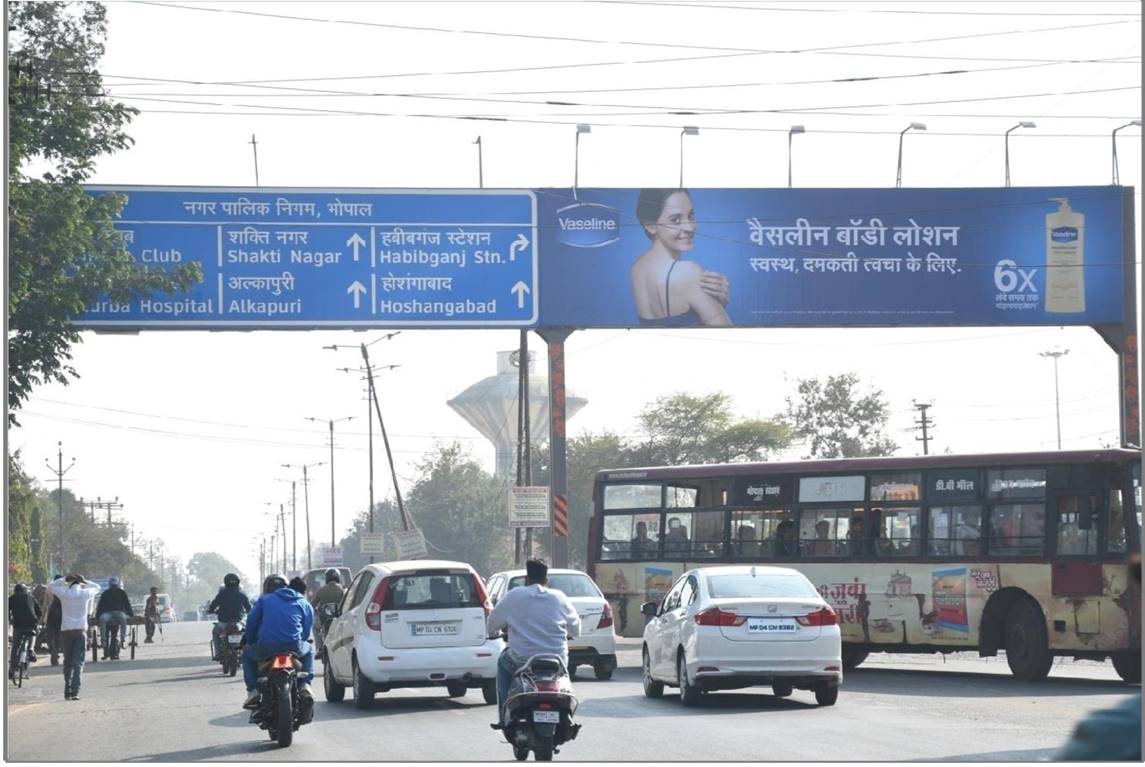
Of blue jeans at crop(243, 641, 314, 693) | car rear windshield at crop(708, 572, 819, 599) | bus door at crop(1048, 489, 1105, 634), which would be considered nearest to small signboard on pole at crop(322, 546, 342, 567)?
bus door at crop(1048, 489, 1105, 634)

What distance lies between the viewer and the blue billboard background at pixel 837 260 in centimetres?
3884

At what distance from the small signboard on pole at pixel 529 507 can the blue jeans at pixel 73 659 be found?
16794 millimetres

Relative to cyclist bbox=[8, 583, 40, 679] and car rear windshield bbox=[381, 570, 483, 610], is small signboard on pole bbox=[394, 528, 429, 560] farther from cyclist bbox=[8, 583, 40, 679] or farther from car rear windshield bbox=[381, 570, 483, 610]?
car rear windshield bbox=[381, 570, 483, 610]

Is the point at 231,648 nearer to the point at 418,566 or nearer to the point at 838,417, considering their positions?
the point at 418,566

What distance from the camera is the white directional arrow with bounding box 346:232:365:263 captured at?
3738 cm

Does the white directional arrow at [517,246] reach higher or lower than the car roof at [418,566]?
higher

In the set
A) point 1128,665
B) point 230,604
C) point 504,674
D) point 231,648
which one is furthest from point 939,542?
point 504,674

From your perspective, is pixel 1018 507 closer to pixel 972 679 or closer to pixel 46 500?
pixel 972 679

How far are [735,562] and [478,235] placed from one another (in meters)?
11.6

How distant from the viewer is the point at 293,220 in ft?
123

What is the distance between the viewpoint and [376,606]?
67.5 ft

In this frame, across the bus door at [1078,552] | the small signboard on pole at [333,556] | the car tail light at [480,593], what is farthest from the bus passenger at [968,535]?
the small signboard on pole at [333,556]

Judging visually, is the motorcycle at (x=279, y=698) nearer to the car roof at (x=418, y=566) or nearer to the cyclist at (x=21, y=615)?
the car roof at (x=418, y=566)

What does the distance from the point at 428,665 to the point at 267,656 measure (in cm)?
416
